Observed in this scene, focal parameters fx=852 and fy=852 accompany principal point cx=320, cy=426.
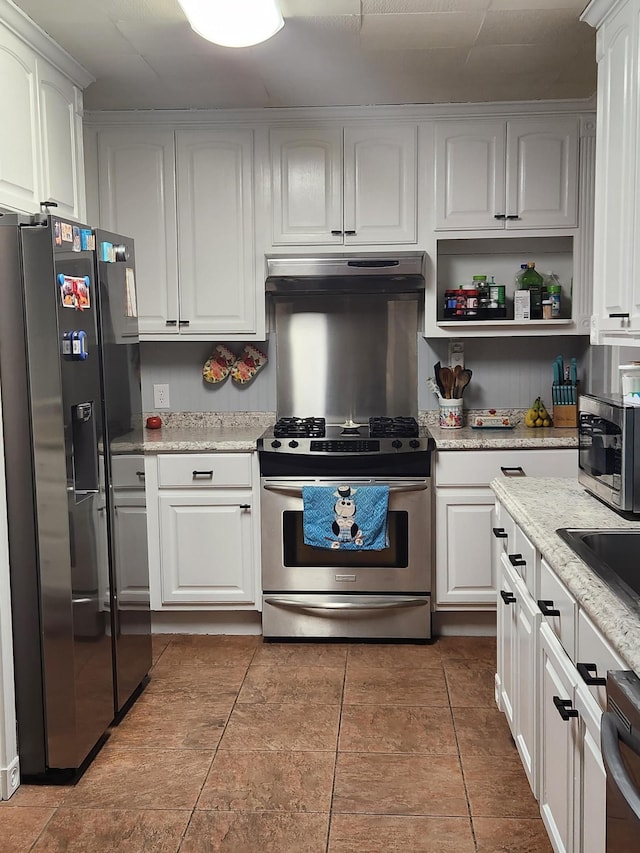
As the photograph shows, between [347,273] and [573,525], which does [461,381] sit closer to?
[347,273]

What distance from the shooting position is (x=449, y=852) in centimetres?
227

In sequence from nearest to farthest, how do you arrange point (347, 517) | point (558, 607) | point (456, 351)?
point (558, 607)
point (347, 517)
point (456, 351)

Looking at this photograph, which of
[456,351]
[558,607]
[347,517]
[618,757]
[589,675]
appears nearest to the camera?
[618,757]

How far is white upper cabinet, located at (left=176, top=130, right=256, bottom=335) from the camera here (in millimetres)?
4031

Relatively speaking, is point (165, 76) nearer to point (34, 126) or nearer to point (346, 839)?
point (34, 126)

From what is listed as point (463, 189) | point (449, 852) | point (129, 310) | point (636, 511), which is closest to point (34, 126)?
point (129, 310)

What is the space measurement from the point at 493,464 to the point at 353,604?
0.89 metres

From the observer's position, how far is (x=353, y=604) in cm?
384

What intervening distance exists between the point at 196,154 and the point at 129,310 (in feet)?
4.07

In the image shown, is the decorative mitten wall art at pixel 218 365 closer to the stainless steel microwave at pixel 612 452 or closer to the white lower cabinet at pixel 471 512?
the white lower cabinet at pixel 471 512

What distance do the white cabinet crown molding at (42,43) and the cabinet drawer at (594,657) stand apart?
2.46 m

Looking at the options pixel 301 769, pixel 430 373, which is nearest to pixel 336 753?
pixel 301 769

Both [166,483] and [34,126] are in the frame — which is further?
[166,483]

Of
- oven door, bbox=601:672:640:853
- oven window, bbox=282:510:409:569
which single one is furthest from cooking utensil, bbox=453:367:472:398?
oven door, bbox=601:672:640:853
